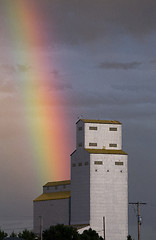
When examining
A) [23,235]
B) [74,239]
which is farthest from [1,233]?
[74,239]

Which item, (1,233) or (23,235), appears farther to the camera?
(1,233)

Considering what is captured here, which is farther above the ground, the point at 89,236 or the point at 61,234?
the point at 61,234

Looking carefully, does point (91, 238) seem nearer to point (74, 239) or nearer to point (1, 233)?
point (74, 239)

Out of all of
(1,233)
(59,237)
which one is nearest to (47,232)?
(59,237)

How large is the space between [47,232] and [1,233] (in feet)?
61.9

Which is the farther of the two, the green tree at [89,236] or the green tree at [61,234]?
the green tree at [89,236]

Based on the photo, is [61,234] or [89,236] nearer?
[61,234]

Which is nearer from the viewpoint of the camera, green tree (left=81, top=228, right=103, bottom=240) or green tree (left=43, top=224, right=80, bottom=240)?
green tree (left=43, top=224, right=80, bottom=240)

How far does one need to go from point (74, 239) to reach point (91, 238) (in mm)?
8247

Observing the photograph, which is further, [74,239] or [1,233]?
[1,233]

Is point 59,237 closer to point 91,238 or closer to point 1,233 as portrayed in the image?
point 91,238

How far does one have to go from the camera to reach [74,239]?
174m

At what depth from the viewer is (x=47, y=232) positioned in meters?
178

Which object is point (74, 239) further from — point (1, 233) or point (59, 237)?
point (1, 233)
